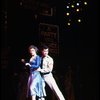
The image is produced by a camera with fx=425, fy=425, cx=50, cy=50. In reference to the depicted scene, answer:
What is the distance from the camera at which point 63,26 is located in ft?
14.1

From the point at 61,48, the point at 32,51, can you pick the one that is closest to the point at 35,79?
the point at 32,51

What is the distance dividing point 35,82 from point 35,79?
0.03 metres

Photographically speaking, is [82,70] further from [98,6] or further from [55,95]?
[98,6]

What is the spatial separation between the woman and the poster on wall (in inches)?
5.7

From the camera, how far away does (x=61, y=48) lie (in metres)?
4.25

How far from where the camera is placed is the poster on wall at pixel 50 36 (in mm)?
4117

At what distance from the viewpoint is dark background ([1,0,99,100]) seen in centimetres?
392

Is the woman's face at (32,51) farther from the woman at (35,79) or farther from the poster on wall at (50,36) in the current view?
the poster on wall at (50,36)

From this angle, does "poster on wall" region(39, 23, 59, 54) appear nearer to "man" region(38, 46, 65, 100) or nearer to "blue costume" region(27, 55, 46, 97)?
"man" region(38, 46, 65, 100)

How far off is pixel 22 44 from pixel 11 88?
1.40 ft

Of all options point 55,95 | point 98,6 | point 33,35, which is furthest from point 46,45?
point 98,6

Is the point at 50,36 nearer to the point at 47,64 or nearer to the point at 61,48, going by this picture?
the point at 61,48

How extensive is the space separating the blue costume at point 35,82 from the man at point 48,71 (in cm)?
5

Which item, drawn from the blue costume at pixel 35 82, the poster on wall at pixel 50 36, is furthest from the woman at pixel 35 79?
the poster on wall at pixel 50 36
